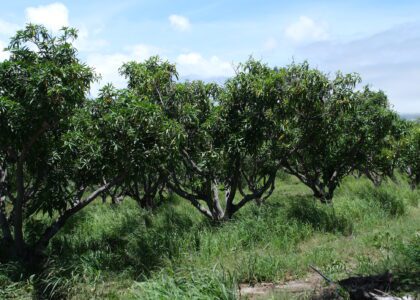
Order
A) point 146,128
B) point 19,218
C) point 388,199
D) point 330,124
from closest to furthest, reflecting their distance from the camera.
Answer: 1. point 146,128
2. point 19,218
3. point 330,124
4. point 388,199

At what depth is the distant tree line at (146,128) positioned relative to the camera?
675cm

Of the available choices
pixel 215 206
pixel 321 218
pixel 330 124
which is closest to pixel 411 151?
pixel 330 124

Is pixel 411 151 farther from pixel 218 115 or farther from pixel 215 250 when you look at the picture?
pixel 215 250

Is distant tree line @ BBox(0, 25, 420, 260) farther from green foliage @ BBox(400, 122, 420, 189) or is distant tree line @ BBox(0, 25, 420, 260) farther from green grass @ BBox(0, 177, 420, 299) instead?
green foliage @ BBox(400, 122, 420, 189)

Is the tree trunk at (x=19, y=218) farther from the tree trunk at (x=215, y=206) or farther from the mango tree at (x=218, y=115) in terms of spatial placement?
the tree trunk at (x=215, y=206)

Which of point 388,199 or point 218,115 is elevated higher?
point 218,115

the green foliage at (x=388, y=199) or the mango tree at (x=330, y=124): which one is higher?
the mango tree at (x=330, y=124)

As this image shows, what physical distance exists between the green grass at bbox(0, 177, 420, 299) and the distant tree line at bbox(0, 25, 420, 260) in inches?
42.0

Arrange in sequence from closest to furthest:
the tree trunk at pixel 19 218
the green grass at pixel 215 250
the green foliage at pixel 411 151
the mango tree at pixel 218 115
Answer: the green grass at pixel 215 250
the tree trunk at pixel 19 218
the mango tree at pixel 218 115
the green foliage at pixel 411 151

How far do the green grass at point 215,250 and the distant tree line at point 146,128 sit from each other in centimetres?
107

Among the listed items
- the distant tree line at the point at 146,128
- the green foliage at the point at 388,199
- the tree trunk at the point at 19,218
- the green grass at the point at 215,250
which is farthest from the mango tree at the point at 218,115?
the green foliage at the point at 388,199

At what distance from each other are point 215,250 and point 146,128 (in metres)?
A: 2.49

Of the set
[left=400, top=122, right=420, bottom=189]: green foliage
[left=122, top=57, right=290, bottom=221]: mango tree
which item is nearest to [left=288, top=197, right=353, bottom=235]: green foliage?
[left=122, top=57, right=290, bottom=221]: mango tree

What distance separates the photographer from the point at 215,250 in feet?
26.1
